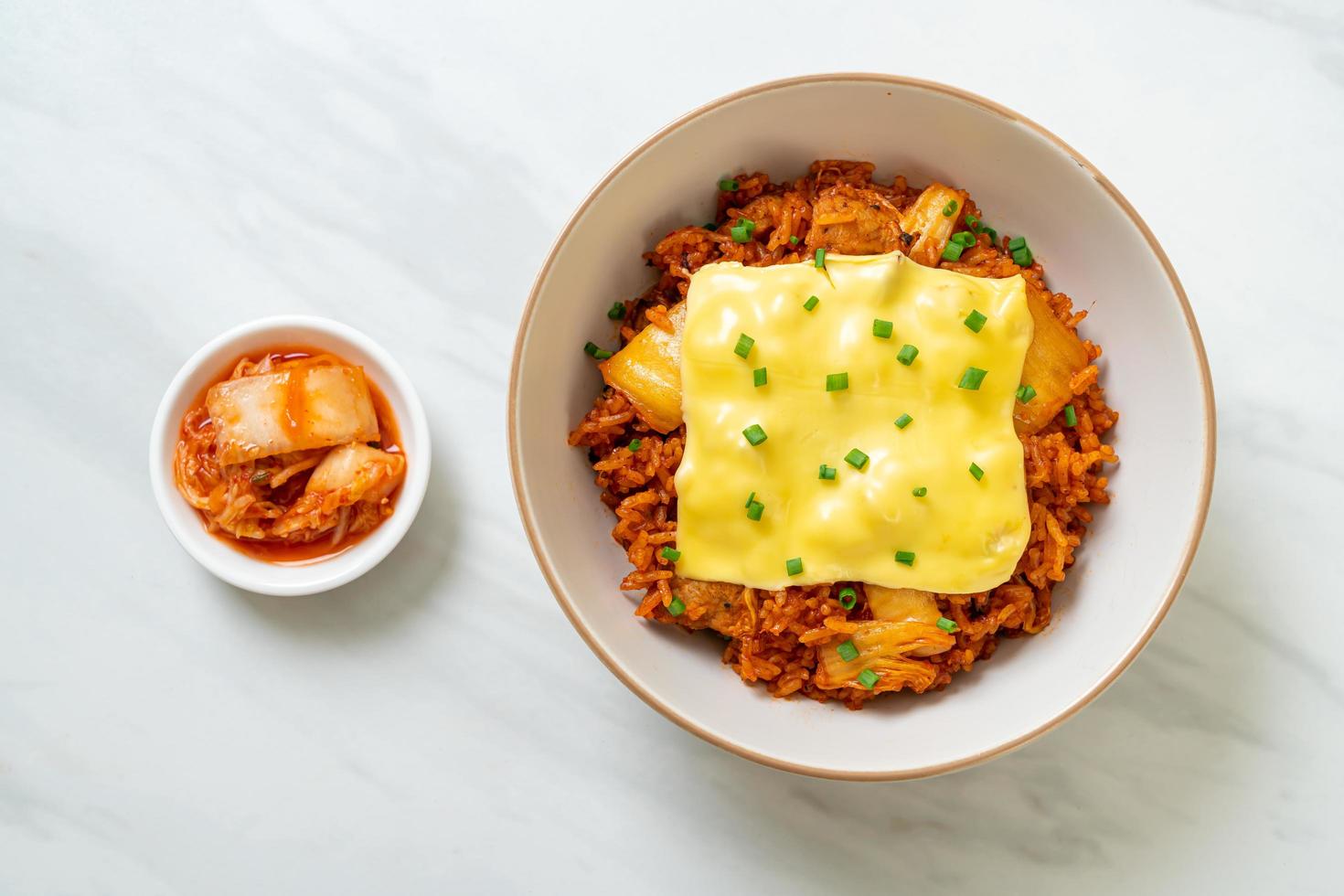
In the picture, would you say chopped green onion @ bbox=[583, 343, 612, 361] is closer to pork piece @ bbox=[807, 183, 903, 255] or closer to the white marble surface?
the white marble surface

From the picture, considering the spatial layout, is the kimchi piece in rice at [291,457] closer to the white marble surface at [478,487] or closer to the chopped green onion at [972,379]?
the white marble surface at [478,487]

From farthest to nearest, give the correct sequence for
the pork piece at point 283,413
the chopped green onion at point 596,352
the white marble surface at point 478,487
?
the white marble surface at point 478,487 < the pork piece at point 283,413 < the chopped green onion at point 596,352

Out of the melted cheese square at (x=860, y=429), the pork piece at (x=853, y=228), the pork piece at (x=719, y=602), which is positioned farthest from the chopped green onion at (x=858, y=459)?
the pork piece at (x=853, y=228)

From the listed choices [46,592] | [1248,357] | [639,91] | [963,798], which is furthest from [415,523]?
[1248,357]

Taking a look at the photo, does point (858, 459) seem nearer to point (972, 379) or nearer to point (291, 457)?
point (972, 379)

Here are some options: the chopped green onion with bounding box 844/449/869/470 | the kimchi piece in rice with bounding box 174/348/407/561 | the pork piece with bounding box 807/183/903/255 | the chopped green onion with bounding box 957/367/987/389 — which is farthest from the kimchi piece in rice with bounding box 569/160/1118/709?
the kimchi piece in rice with bounding box 174/348/407/561

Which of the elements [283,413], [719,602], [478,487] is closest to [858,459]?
[719,602]
